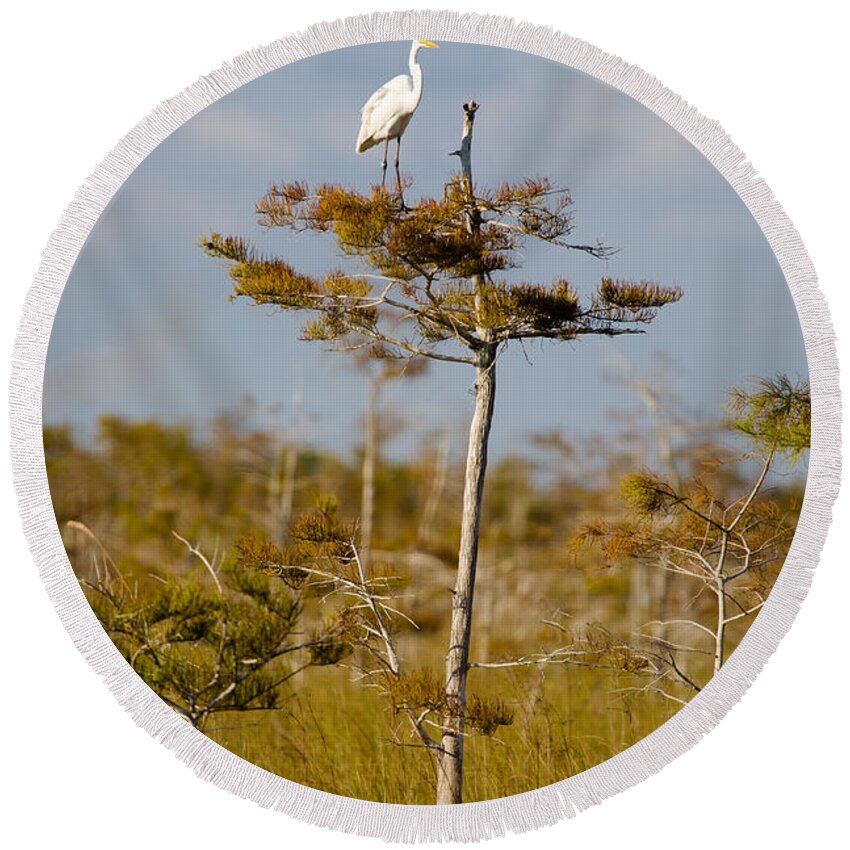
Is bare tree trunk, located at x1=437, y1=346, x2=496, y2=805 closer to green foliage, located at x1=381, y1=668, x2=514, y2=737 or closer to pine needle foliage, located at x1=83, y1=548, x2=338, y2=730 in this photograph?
green foliage, located at x1=381, y1=668, x2=514, y2=737

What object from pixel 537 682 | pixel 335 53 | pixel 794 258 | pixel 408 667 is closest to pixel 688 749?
pixel 537 682

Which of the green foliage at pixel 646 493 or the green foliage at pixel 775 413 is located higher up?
the green foliage at pixel 775 413

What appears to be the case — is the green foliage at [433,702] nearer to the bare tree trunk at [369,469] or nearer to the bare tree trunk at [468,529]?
the bare tree trunk at [468,529]

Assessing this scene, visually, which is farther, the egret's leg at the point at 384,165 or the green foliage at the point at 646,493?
the green foliage at the point at 646,493

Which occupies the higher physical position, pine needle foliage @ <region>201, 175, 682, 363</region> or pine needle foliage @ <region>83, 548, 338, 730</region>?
pine needle foliage @ <region>201, 175, 682, 363</region>

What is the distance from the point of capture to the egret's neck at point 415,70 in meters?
3.54

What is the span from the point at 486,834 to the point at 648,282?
1.92 m

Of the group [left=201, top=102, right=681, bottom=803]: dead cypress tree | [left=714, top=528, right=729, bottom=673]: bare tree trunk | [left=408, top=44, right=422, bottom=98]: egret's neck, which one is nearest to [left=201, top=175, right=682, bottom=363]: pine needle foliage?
[left=201, top=102, right=681, bottom=803]: dead cypress tree

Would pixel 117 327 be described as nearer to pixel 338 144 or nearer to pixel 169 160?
pixel 169 160

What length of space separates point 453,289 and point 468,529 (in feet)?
2.65

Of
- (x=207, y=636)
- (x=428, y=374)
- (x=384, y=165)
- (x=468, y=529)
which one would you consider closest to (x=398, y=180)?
(x=384, y=165)

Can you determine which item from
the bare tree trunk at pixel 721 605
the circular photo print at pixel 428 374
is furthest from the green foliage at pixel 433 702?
the bare tree trunk at pixel 721 605

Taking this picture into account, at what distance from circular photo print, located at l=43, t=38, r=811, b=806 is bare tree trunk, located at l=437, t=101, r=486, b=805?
0.01 m

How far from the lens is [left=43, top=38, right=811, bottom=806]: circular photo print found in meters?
3.51
